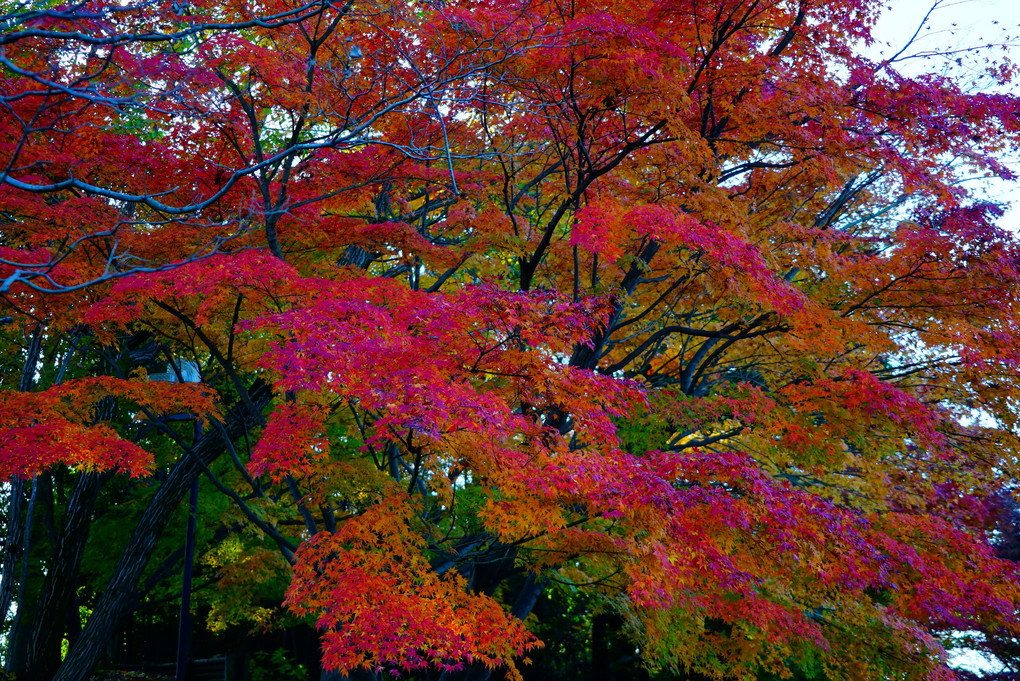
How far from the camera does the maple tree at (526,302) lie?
6348 millimetres

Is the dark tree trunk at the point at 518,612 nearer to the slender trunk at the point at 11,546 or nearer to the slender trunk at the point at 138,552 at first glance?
the slender trunk at the point at 138,552

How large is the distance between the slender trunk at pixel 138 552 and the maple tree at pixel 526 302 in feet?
0.15

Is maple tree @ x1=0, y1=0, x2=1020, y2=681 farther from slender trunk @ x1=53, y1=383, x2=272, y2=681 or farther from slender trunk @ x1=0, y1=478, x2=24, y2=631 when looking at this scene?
slender trunk @ x1=0, y1=478, x2=24, y2=631

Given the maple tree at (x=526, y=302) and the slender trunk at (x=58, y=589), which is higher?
the maple tree at (x=526, y=302)

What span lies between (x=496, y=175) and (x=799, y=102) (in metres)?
3.78

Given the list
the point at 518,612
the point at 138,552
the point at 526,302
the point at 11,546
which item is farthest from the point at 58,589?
the point at 526,302

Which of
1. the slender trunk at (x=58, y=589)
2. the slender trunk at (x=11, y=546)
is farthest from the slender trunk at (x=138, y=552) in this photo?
the slender trunk at (x=11, y=546)

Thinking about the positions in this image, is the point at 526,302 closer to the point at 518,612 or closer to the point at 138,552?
the point at 518,612

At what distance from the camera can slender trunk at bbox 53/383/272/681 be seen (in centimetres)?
1027

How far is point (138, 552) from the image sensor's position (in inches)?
422

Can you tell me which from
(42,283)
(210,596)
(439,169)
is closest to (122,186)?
(42,283)

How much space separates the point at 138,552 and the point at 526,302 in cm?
813

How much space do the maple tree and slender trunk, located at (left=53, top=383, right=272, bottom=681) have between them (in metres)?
0.05

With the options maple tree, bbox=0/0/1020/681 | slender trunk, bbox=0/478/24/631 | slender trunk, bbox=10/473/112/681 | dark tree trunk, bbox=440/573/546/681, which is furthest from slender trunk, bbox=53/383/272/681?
dark tree trunk, bbox=440/573/546/681
